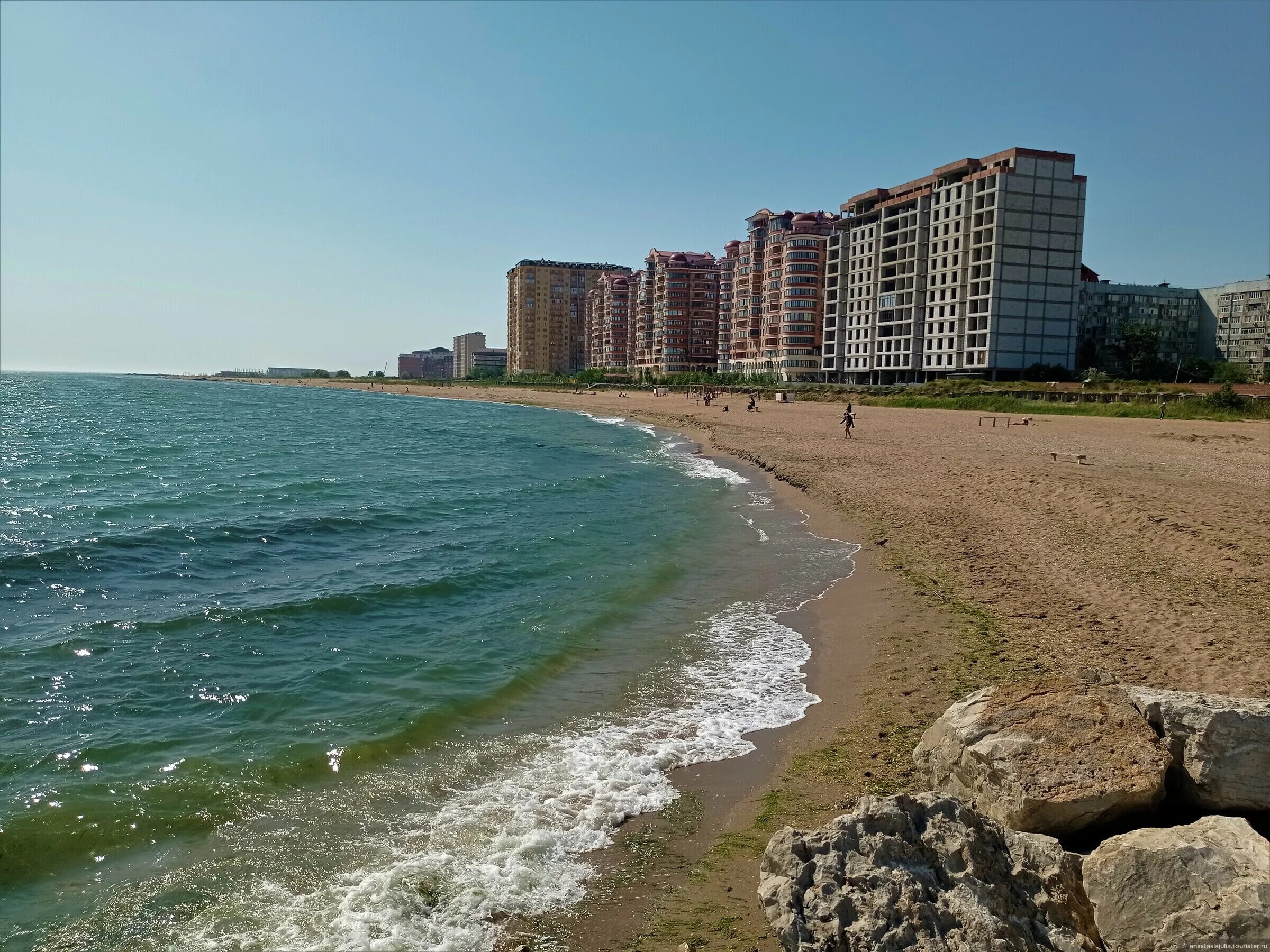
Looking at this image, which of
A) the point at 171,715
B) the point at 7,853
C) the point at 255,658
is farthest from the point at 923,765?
the point at 255,658

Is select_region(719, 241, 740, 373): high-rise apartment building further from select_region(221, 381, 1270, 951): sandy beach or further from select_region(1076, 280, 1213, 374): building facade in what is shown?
select_region(221, 381, 1270, 951): sandy beach

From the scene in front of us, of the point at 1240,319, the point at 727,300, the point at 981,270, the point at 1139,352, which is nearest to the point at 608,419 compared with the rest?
the point at 981,270

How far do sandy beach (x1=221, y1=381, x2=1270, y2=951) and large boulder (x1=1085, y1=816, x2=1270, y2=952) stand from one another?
1.93 meters

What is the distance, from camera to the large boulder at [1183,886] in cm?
362

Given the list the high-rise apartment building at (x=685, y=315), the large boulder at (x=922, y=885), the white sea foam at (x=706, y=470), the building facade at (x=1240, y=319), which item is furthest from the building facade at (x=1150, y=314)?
the large boulder at (x=922, y=885)

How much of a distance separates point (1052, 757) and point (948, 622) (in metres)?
6.40

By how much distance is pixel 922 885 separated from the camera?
4184 mm

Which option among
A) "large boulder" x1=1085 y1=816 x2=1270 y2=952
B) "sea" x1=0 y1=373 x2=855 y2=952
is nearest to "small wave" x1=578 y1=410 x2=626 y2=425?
"sea" x1=0 y1=373 x2=855 y2=952

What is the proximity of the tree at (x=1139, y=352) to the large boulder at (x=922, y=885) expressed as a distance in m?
96.9

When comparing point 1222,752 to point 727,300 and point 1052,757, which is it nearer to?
point 1052,757

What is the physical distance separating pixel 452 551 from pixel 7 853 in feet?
36.9

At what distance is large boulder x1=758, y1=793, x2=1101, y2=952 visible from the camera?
158 inches

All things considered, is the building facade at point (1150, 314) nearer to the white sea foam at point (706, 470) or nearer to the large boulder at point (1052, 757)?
the white sea foam at point (706, 470)

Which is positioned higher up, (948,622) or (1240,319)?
(1240,319)
